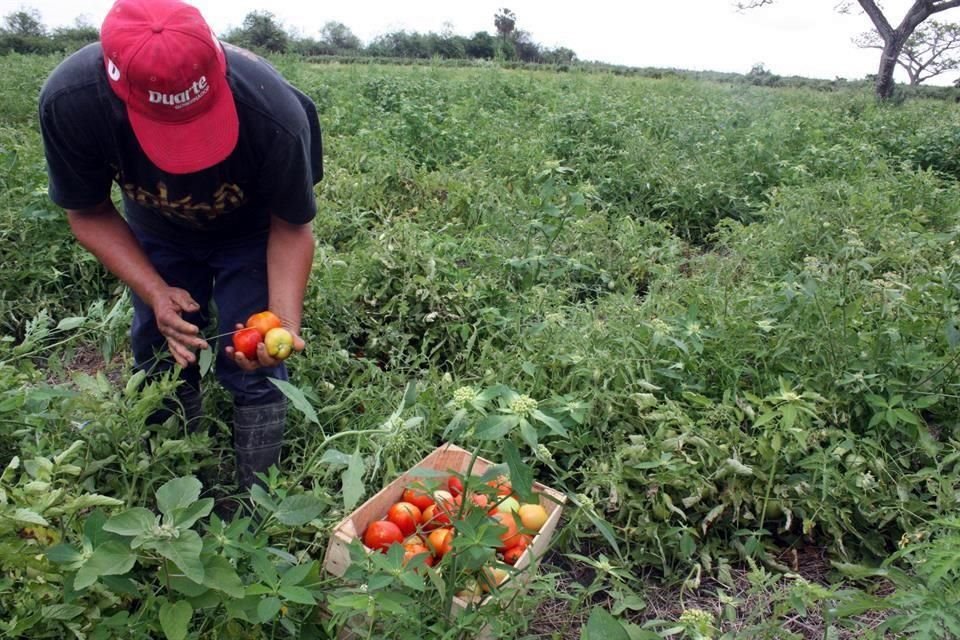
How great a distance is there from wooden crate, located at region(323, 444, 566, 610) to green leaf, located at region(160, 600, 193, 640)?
0.40 meters

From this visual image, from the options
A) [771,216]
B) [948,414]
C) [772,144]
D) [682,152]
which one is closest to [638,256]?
[771,216]

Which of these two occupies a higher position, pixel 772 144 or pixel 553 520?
pixel 772 144

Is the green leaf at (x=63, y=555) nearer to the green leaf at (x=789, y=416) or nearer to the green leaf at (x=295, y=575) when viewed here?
the green leaf at (x=295, y=575)

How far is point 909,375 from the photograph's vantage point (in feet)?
7.94

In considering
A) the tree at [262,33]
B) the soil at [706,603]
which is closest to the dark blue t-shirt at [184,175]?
the soil at [706,603]

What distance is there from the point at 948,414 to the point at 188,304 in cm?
256

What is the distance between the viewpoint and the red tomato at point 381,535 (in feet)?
5.75

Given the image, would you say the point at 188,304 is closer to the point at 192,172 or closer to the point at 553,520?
the point at 192,172

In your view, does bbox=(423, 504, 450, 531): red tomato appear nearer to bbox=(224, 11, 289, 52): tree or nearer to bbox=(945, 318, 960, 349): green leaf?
bbox=(945, 318, 960, 349): green leaf

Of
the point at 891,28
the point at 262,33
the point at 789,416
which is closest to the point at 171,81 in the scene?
the point at 789,416

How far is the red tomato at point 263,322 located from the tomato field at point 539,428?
0.73ft

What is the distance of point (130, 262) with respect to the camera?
6.61 ft

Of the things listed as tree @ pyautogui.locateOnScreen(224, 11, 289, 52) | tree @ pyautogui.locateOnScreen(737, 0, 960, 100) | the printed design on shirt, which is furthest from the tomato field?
tree @ pyautogui.locateOnScreen(224, 11, 289, 52)

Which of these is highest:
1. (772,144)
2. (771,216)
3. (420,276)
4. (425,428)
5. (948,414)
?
(772,144)
